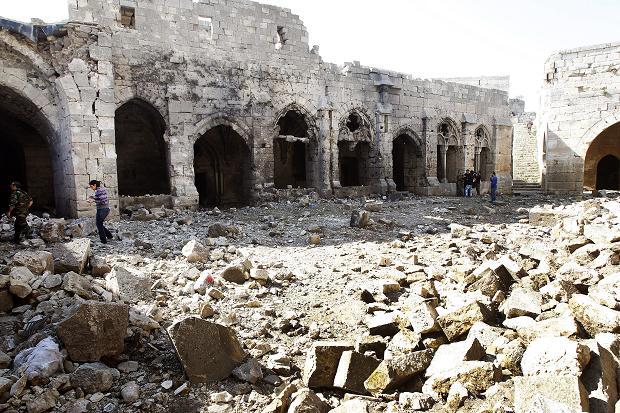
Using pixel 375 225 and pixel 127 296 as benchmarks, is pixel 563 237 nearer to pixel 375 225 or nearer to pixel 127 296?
pixel 375 225

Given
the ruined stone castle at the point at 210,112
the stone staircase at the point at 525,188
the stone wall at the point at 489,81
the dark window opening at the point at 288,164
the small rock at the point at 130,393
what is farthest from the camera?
the stone wall at the point at 489,81

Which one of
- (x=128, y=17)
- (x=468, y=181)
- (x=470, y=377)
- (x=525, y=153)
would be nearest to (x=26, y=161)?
(x=128, y=17)

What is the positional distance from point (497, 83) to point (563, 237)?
2607cm

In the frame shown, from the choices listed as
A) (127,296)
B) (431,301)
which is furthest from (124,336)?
(431,301)

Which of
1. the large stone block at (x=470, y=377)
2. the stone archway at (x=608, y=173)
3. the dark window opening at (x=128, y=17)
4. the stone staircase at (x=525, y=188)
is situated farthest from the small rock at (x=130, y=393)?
the stone archway at (x=608, y=173)

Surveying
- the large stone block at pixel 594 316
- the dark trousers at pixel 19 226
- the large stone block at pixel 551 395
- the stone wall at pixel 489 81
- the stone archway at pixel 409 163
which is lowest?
the large stone block at pixel 551 395

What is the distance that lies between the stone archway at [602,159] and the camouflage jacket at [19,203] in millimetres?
21242

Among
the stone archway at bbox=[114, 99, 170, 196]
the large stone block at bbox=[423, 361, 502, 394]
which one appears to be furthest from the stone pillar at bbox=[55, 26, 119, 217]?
the large stone block at bbox=[423, 361, 502, 394]

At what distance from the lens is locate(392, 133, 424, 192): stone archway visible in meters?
17.6

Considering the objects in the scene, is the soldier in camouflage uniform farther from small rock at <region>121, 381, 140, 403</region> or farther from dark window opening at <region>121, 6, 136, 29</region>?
dark window opening at <region>121, 6, 136, 29</region>

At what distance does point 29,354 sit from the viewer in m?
3.10

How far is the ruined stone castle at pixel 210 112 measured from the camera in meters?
9.25

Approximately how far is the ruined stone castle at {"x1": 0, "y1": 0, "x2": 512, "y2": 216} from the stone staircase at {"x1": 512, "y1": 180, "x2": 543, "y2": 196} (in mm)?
755

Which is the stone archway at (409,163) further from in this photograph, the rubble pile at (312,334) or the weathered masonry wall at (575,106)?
the rubble pile at (312,334)
